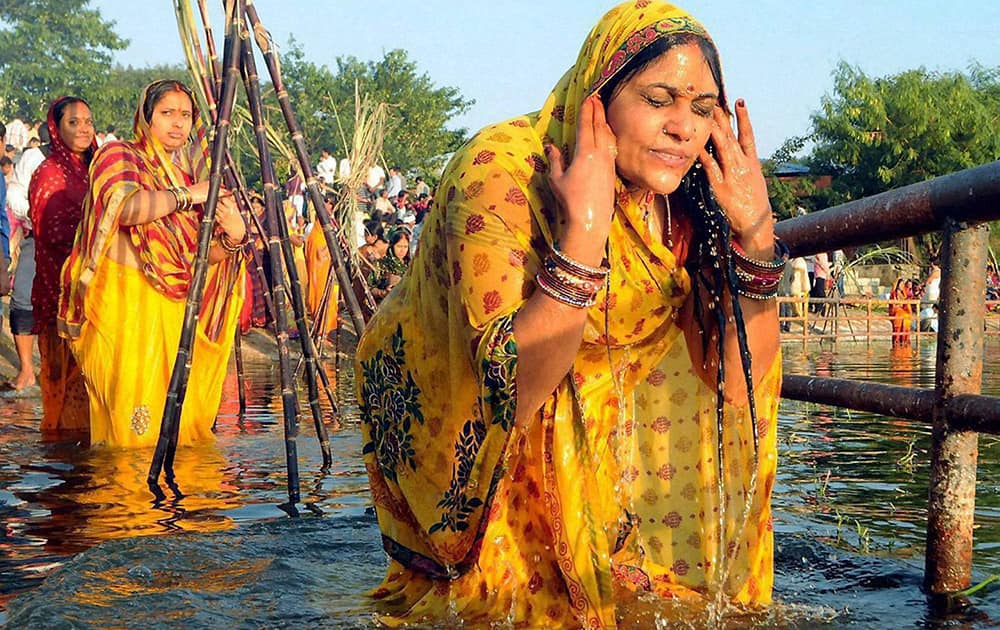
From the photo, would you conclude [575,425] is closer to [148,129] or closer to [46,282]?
[148,129]

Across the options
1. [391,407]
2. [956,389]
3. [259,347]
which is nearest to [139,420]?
[391,407]

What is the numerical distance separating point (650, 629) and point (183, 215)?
477 centimetres

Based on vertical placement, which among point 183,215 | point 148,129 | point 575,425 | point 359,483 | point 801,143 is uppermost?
point 801,143

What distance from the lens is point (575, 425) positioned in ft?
9.81

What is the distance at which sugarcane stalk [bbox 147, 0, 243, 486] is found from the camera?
186 inches

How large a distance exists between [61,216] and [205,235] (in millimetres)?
3538

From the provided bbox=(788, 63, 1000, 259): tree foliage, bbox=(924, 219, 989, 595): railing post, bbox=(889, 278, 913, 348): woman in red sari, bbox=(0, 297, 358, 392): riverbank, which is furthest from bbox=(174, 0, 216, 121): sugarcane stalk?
bbox=(788, 63, 1000, 259): tree foliage

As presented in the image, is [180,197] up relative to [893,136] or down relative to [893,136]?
down

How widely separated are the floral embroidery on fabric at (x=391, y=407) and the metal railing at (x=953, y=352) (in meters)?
1.33

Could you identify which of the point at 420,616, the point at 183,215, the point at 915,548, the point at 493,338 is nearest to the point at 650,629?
the point at 420,616

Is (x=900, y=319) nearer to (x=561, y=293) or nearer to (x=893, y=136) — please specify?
(x=893, y=136)

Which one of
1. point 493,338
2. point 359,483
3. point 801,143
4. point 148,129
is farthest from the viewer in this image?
point 801,143

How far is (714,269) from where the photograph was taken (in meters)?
3.22

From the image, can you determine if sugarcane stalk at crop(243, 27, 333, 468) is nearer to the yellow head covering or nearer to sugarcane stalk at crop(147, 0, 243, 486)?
sugarcane stalk at crop(147, 0, 243, 486)
